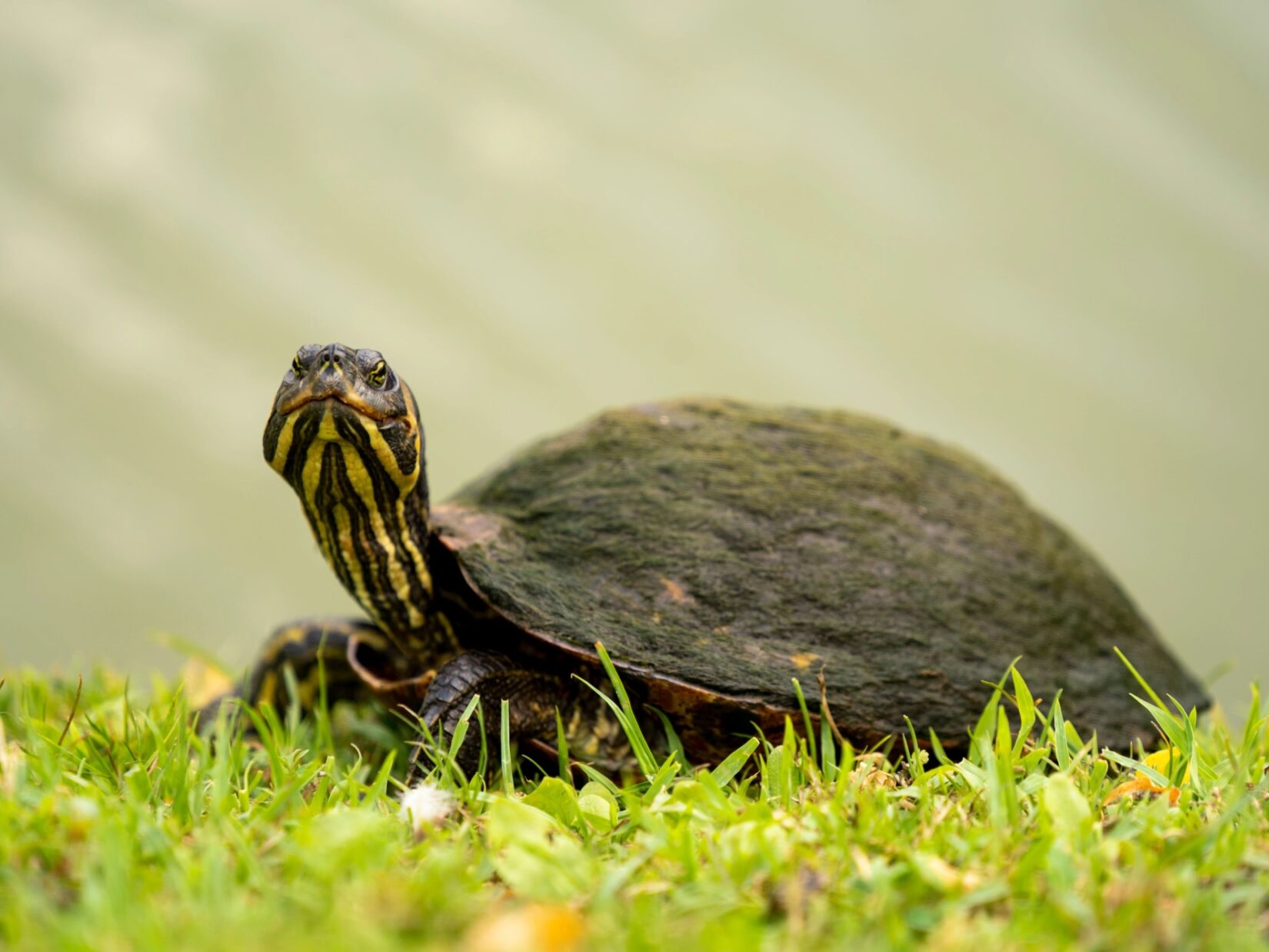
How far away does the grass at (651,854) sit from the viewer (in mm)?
1199

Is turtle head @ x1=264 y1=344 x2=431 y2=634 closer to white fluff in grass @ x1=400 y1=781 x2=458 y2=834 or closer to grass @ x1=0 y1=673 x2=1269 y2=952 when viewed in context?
grass @ x1=0 y1=673 x2=1269 y2=952

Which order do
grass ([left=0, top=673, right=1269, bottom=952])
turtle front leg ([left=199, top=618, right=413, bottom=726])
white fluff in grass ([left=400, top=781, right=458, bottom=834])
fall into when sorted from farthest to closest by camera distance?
turtle front leg ([left=199, top=618, right=413, bottom=726]) → white fluff in grass ([left=400, top=781, right=458, bottom=834]) → grass ([left=0, top=673, right=1269, bottom=952])

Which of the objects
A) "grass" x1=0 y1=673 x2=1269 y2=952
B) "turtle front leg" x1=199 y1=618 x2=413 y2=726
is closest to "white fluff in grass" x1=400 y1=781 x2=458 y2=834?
"grass" x1=0 y1=673 x2=1269 y2=952

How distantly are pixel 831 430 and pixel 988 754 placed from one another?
142 cm

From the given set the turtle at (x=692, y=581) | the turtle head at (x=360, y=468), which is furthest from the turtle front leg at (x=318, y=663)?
the turtle head at (x=360, y=468)

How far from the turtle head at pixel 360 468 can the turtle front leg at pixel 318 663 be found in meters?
0.36

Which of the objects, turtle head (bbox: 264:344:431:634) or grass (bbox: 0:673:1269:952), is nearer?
grass (bbox: 0:673:1269:952)

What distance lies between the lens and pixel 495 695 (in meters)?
2.32

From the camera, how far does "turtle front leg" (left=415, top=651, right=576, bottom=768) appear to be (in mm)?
2262

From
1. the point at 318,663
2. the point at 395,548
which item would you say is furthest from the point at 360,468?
the point at 318,663

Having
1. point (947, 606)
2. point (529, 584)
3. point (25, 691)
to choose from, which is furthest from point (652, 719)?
point (25, 691)

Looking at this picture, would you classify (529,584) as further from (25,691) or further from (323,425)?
(25,691)

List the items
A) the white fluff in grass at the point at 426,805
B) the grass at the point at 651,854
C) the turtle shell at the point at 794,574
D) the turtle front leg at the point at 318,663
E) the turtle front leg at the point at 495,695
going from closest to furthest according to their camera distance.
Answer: the grass at the point at 651,854 → the white fluff in grass at the point at 426,805 → the turtle front leg at the point at 495,695 → the turtle shell at the point at 794,574 → the turtle front leg at the point at 318,663

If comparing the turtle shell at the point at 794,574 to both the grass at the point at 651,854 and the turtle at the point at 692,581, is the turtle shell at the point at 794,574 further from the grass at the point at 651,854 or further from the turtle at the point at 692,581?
the grass at the point at 651,854
